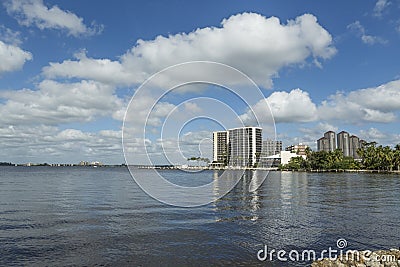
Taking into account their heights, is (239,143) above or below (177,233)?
above

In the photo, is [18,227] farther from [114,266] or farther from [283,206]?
[283,206]

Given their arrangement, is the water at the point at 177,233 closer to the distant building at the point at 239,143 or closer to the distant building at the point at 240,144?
the distant building at the point at 239,143

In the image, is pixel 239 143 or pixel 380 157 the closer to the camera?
pixel 239 143

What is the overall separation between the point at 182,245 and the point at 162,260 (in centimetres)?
339

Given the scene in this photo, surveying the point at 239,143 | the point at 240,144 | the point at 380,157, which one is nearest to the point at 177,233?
the point at 239,143

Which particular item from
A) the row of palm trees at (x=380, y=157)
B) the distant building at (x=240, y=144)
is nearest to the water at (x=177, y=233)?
the distant building at (x=240, y=144)

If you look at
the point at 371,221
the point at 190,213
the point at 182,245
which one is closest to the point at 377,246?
the point at 371,221

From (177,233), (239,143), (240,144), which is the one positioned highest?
(239,143)

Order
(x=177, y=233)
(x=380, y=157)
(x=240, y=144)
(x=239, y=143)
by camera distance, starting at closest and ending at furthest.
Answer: (x=177, y=233) < (x=239, y=143) < (x=240, y=144) < (x=380, y=157)

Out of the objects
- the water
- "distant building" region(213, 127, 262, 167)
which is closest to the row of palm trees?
"distant building" region(213, 127, 262, 167)

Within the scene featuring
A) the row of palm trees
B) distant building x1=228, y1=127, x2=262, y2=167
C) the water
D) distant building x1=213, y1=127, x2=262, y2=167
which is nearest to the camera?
the water

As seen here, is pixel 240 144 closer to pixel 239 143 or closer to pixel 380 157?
pixel 239 143

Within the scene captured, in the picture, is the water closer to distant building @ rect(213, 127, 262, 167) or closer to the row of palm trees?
distant building @ rect(213, 127, 262, 167)

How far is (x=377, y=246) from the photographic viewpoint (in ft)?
73.8
